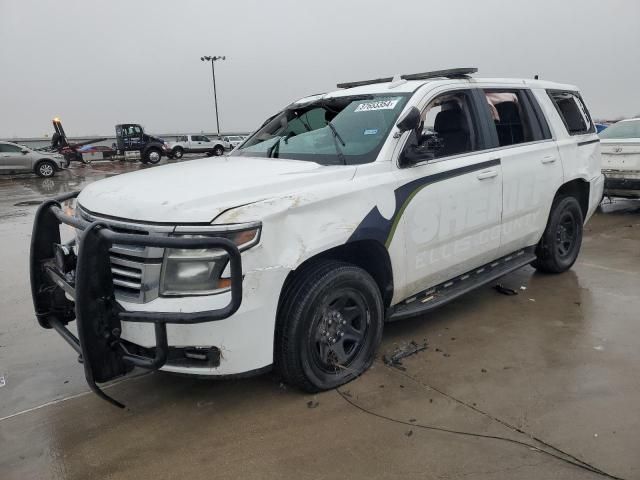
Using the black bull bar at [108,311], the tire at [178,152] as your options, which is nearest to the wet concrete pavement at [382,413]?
the black bull bar at [108,311]

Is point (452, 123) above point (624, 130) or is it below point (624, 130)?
above

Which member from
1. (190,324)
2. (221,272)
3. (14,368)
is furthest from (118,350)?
(14,368)

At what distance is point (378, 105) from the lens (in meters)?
3.70

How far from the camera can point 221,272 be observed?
254cm

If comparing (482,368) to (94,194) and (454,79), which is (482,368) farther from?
(94,194)

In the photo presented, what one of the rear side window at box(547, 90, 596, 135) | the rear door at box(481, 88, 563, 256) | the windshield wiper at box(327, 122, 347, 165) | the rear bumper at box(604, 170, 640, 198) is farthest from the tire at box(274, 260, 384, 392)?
the rear bumper at box(604, 170, 640, 198)

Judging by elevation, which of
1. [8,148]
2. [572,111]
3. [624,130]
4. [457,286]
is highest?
[572,111]

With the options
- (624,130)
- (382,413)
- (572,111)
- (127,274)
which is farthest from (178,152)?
(382,413)

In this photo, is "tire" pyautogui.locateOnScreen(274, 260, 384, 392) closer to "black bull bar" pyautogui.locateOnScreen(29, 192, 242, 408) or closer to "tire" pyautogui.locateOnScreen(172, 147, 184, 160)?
"black bull bar" pyautogui.locateOnScreen(29, 192, 242, 408)

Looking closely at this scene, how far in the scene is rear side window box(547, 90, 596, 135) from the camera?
5.08 m

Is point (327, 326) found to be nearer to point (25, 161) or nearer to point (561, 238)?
point (561, 238)

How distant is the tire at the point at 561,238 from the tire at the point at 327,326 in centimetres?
250

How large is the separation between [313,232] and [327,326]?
24.5 inches

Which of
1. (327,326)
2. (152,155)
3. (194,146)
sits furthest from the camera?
(194,146)
